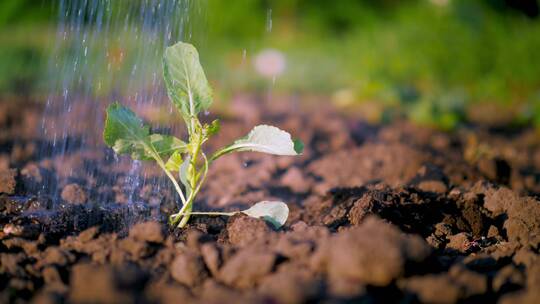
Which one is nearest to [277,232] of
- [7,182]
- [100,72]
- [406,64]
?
[7,182]

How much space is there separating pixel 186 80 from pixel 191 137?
0.20 meters

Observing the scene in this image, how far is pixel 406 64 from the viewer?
6.07 m

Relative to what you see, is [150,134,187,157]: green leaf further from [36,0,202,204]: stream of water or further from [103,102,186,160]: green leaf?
[36,0,202,204]: stream of water

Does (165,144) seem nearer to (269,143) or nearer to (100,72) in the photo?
(269,143)

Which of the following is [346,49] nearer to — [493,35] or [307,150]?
[493,35]

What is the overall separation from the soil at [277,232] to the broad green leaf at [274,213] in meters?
0.03

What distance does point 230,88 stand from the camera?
6.08m

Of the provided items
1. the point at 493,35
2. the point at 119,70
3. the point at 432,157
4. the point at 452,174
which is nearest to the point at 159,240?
the point at 452,174

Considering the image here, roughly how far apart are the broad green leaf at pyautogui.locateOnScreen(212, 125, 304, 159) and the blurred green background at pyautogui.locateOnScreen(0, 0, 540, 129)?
104 inches

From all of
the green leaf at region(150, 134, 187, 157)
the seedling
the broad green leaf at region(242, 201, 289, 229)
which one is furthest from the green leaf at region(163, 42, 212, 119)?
the broad green leaf at region(242, 201, 289, 229)

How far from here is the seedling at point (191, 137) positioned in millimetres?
1964

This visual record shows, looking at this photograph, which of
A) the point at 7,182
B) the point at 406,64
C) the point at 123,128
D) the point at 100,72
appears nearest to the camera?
the point at 123,128

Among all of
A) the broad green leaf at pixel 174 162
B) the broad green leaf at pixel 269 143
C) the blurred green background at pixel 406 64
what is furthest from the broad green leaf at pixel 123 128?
the blurred green background at pixel 406 64

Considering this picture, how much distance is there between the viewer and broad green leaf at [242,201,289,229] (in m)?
1.99
